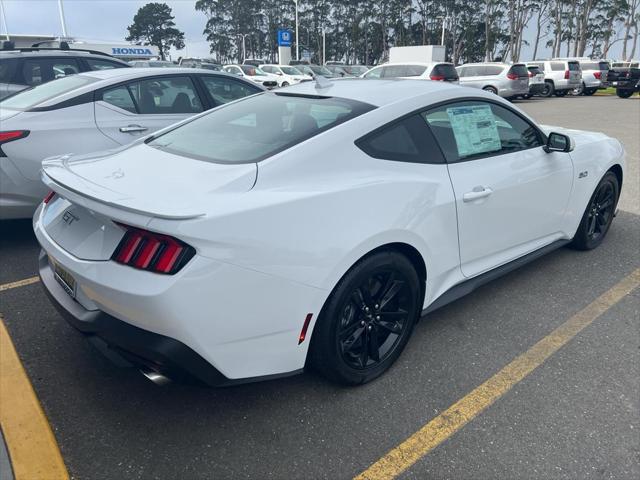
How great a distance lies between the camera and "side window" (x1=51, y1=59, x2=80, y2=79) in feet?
20.6

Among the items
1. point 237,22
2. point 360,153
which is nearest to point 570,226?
point 360,153

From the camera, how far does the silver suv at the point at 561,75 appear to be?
2420 cm

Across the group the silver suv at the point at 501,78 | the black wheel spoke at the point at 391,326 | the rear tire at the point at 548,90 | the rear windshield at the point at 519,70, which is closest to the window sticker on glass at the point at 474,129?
the black wheel spoke at the point at 391,326

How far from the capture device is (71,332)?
3.06 metres

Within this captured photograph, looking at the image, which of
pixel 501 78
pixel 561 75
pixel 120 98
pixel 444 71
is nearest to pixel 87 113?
pixel 120 98

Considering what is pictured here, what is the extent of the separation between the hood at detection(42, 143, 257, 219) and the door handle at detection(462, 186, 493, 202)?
1258mm

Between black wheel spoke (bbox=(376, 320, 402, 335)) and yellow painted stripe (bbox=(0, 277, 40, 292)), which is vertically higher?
black wheel spoke (bbox=(376, 320, 402, 335))

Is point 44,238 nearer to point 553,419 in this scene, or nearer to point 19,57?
point 553,419

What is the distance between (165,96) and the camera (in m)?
5.04

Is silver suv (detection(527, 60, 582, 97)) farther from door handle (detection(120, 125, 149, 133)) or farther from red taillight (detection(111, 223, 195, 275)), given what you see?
red taillight (detection(111, 223, 195, 275))

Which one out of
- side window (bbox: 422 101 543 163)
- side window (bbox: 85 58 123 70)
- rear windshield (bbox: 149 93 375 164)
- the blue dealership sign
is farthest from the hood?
the blue dealership sign

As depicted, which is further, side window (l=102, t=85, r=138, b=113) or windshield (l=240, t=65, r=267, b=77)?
windshield (l=240, t=65, r=267, b=77)

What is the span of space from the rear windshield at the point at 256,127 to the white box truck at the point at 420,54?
2826 centimetres

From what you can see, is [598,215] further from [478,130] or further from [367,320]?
[367,320]
